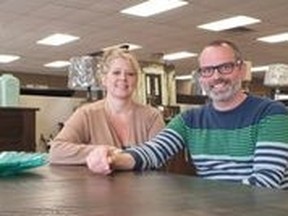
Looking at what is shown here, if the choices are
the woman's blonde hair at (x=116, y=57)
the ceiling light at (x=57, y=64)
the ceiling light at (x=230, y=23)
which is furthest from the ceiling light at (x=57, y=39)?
the woman's blonde hair at (x=116, y=57)

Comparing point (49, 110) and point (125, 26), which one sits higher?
point (125, 26)

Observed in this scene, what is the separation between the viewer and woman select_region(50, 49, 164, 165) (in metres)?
2.49

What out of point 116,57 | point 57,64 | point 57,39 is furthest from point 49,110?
point 57,64

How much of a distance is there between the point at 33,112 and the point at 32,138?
6.3 inches

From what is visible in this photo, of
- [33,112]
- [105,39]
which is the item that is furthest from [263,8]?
[33,112]

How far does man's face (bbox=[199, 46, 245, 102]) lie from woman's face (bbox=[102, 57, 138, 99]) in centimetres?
70

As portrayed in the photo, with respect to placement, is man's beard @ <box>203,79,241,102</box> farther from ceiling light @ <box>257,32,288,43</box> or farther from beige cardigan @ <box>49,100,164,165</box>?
ceiling light @ <box>257,32,288,43</box>

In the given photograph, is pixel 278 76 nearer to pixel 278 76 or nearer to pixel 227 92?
pixel 278 76

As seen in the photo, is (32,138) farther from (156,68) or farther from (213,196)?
(213,196)

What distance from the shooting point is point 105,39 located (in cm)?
1032

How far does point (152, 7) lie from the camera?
788 cm

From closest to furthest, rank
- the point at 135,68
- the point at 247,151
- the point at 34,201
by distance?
the point at 34,201 < the point at 247,151 < the point at 135,68

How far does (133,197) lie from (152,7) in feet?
22.8

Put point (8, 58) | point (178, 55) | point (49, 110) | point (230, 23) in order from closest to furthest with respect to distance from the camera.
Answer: point (49, 110) → point (230, 23) → point (178, 55) → point (8, 58)
